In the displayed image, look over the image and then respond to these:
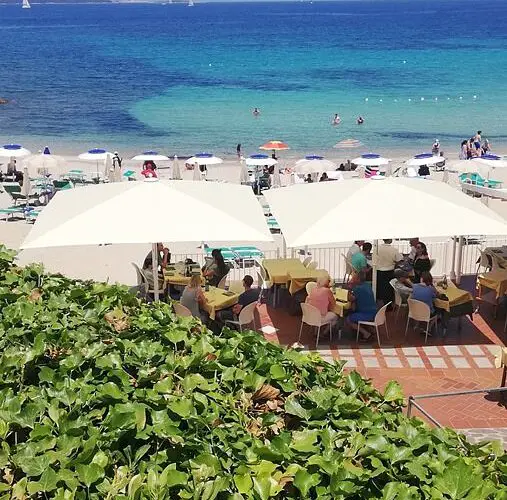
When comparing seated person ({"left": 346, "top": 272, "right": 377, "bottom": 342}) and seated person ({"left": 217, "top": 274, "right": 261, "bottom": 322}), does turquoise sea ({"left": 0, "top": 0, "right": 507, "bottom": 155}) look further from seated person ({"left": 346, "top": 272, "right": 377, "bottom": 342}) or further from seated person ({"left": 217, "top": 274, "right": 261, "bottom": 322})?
seated person ({"left": 346, "top": 272, "right": 377, "bottom": 342})

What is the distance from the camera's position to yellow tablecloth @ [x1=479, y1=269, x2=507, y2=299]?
35.2ft

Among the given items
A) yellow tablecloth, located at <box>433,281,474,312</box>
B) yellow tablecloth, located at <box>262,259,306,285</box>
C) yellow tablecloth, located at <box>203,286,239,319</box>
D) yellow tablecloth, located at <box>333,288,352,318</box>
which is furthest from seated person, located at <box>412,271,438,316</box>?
yellow tablecloth, located at <box>203,286,239,319</box>

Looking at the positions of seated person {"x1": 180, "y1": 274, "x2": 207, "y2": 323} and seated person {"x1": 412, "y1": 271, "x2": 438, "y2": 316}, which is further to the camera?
seated person {"x1": 412, "y1": 271, "x2": 438, "y2": 316}

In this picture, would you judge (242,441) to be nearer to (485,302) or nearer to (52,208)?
(52,208)

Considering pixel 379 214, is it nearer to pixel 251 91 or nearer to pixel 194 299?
pixel 194 299

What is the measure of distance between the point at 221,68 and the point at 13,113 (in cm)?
3215

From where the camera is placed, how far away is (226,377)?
11.7ft

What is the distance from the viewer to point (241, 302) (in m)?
10.1

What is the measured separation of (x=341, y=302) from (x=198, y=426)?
24.5ft

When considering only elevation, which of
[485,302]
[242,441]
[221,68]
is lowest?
[485,302]

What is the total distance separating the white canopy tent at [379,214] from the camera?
9297 mm

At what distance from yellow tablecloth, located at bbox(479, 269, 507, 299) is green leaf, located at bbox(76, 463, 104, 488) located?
9.12m

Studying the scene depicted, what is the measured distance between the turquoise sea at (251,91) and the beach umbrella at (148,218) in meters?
24.9

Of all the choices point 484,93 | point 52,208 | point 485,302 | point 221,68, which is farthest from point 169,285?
point 221,68
